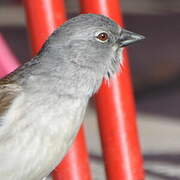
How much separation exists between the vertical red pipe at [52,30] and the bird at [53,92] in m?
0.40

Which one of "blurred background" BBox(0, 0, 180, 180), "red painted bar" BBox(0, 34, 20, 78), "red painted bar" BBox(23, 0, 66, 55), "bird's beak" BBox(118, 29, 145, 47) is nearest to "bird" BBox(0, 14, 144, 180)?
"bird's beak" BBox(118, 29, 145, 47)

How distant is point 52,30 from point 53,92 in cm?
70

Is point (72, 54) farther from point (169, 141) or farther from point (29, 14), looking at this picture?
point (169, 141)

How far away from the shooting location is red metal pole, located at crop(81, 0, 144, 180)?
605 centimetres

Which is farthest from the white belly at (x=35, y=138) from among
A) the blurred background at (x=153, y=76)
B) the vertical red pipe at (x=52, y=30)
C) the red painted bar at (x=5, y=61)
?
the blurred background at (x=153, y=76)

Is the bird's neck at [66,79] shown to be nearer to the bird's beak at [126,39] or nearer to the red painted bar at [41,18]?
the bird's beak at [126,39]

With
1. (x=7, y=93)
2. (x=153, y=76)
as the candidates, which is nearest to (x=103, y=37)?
(x=7, y=93)

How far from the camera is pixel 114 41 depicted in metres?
5.69

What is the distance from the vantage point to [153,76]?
10.1m

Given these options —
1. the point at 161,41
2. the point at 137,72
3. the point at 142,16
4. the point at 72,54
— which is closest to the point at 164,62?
the point at 137,72

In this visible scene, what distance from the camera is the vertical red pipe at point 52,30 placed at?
19.3 feet

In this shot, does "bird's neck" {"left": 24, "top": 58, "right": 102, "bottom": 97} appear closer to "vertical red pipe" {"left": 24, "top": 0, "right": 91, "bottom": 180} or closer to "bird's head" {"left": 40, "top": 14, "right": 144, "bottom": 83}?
"bird's head" {"left": 40, "top": 14, "right": 144, "bottom": 83}

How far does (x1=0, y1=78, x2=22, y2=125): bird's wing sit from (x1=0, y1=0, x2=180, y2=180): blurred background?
2.08 meters

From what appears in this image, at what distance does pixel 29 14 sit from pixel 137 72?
436 centimetres
